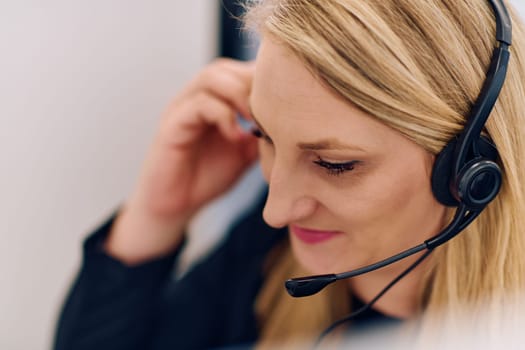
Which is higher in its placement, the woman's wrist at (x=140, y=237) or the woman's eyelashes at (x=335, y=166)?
the woman's eyelashes at (x=335, y=166)

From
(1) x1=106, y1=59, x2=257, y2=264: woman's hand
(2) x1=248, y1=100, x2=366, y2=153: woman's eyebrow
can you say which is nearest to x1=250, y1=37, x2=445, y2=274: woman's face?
(2) x1=248, y1=100, x2=366, y2=153: woman's eyebrow

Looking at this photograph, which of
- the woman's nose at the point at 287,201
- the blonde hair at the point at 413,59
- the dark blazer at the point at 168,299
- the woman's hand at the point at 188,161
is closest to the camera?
the blonde hair at the point at 413,59

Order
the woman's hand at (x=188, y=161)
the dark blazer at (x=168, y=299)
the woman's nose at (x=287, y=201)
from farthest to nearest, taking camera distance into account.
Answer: the dark blazer at (x=168, y=299) → the woman's hand at (x=188, y=161) → the woman's nose at (x=287, y=201)

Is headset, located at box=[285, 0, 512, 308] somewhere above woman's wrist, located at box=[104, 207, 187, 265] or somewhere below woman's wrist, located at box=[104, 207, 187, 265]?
above

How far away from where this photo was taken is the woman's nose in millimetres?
681

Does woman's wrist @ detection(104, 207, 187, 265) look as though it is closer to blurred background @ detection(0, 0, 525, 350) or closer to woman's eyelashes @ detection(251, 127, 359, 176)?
blurred background @ detection(0, 0, 525, 350)

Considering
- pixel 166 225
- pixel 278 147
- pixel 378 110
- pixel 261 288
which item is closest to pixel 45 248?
pixel 166 225

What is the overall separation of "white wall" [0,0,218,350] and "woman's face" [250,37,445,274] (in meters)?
0.57

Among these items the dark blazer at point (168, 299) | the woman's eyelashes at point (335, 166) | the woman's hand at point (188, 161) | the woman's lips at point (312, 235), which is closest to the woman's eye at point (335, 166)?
the woman's eyelashes at point (335, 166)

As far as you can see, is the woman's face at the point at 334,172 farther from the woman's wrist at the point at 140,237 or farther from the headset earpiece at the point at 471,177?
the woman's wrist at the point at 140,237

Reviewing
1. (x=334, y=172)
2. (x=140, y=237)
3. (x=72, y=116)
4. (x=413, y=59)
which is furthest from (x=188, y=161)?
(x=413, y=59)

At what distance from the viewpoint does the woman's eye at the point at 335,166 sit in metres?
0.64

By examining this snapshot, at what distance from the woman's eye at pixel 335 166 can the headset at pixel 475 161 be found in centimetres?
9

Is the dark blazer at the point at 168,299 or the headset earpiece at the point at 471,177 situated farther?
the dark blazer at the point at 168,299
